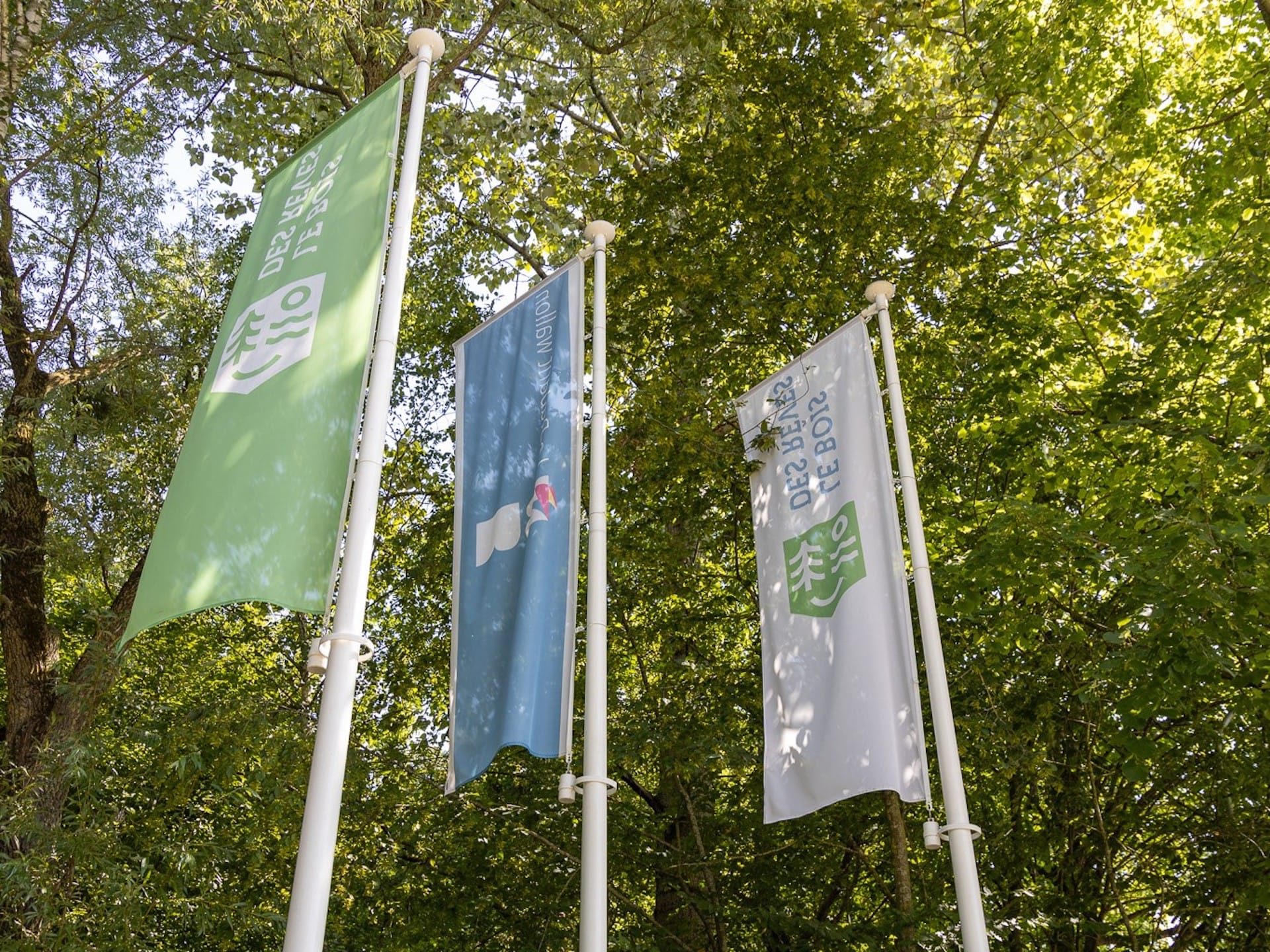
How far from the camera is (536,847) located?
10.7 meters

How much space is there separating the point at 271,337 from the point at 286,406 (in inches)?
17.6

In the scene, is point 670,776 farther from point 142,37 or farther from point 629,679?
point 142,37

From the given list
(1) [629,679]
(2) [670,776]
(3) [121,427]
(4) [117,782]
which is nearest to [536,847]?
(2) [670,776]

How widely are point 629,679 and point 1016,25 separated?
27.7 feet

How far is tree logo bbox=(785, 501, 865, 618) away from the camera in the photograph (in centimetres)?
618

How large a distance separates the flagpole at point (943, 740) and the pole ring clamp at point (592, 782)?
169cm

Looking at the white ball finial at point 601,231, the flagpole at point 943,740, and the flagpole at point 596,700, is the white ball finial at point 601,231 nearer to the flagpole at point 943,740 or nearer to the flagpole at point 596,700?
→ the flagpole at point 596,700

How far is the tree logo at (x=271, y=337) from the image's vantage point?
177 inches

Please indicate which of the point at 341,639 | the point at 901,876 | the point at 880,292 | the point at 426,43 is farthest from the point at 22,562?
the point at 901,876

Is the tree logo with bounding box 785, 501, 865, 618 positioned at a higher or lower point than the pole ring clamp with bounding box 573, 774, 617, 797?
higher

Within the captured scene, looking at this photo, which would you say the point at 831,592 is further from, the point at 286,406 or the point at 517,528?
the point at 286,406

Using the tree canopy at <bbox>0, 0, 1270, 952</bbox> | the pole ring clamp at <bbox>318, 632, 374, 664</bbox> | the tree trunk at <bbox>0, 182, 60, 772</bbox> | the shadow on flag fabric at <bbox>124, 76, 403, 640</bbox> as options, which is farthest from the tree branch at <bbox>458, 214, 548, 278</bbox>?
the pole ring clamp at <bbox>318, 632, 374, 664</bbox>

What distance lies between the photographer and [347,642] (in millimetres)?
4055

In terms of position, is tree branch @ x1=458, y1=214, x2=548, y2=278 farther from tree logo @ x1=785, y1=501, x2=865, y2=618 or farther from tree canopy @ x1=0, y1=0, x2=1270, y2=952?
tree logo @ x1=785, y1=501, x2=865, y2=618
